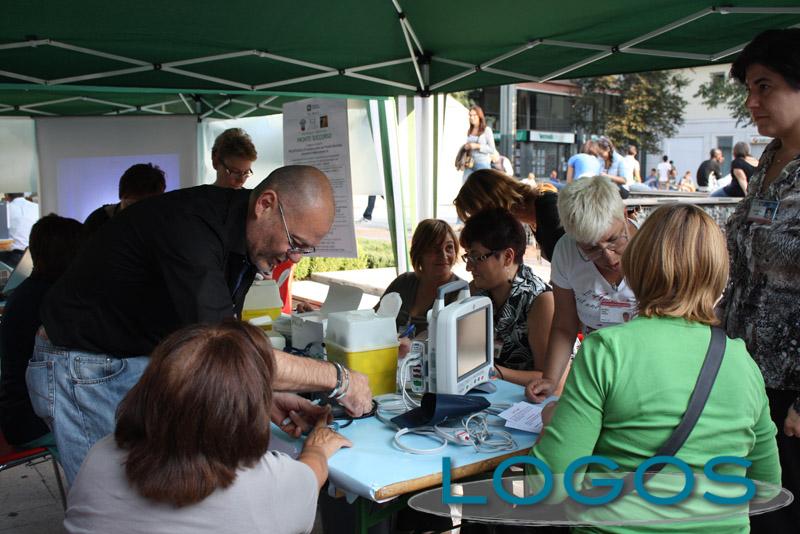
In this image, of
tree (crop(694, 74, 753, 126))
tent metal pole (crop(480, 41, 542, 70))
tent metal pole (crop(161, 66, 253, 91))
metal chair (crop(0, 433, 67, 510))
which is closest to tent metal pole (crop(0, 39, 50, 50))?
tent metal pole (crop(161, 66, 253, 91))

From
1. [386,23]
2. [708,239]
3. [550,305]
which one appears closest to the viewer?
[708,239]

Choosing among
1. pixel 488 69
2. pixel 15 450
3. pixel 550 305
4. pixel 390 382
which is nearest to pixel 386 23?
pixel 488 69

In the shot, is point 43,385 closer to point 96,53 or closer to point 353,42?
point 96,53

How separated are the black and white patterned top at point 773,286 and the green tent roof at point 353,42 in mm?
1588

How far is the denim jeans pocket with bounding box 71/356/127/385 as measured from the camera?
2.12 meters

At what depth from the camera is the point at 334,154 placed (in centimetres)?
511

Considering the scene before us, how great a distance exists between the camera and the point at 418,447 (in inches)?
78.2

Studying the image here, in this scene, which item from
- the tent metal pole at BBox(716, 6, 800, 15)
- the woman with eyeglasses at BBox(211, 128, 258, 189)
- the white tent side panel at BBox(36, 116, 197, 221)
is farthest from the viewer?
the white tent side panel at BBox(36, 116, 197, 221)

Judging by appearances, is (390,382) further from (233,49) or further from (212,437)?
(233,49)

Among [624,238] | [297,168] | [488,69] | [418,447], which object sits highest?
[488,69]

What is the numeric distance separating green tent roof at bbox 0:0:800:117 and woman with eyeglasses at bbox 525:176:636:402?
150 cm

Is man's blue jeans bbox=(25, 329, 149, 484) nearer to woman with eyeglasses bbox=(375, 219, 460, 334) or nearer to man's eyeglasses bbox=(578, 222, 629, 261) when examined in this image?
man's eyeglasses bbox=(578, 222, 629, 261)

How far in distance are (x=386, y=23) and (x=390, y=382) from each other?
2.66 m

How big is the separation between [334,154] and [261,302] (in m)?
1.75
